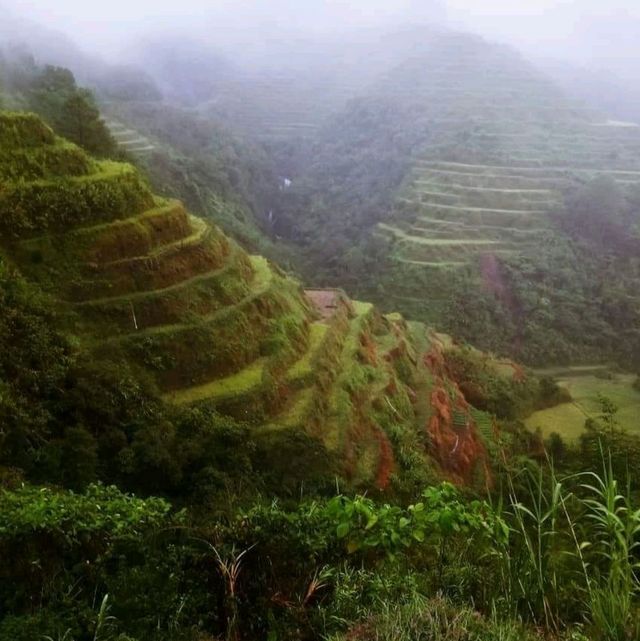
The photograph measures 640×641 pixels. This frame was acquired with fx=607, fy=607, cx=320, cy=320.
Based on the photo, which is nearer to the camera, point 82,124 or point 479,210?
point 82,124

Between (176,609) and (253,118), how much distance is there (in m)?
63.8

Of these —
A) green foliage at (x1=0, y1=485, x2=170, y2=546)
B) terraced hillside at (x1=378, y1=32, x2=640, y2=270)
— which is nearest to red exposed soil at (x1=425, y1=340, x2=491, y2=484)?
green foliage at (x1=0, y1=485, x2=170, y2=546)

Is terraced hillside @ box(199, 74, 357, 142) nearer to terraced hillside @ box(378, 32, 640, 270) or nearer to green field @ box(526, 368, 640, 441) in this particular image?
terraced hillside @ box(378, 32, 640, 270)

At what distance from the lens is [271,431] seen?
10555 millimetres

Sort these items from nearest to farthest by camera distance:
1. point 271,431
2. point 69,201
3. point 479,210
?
1. point 271,431
2. point 69,201
3. point 479,210

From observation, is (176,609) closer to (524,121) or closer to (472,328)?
(472,328)

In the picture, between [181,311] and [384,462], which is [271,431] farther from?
[181,311]

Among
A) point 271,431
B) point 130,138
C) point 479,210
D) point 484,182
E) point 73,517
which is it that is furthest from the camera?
point 484,182

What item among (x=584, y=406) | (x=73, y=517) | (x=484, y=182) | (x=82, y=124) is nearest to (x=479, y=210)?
(x=484, y=182)

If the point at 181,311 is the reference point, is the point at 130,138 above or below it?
below

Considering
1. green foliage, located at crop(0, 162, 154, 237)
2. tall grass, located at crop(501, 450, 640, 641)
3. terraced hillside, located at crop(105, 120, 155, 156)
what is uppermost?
tall grass, located at crop(501, 450, 640, 641)

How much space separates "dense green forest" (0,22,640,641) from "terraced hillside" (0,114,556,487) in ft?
0.16

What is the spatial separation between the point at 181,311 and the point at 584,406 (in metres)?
18.0

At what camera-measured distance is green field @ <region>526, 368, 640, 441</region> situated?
2117 cm
